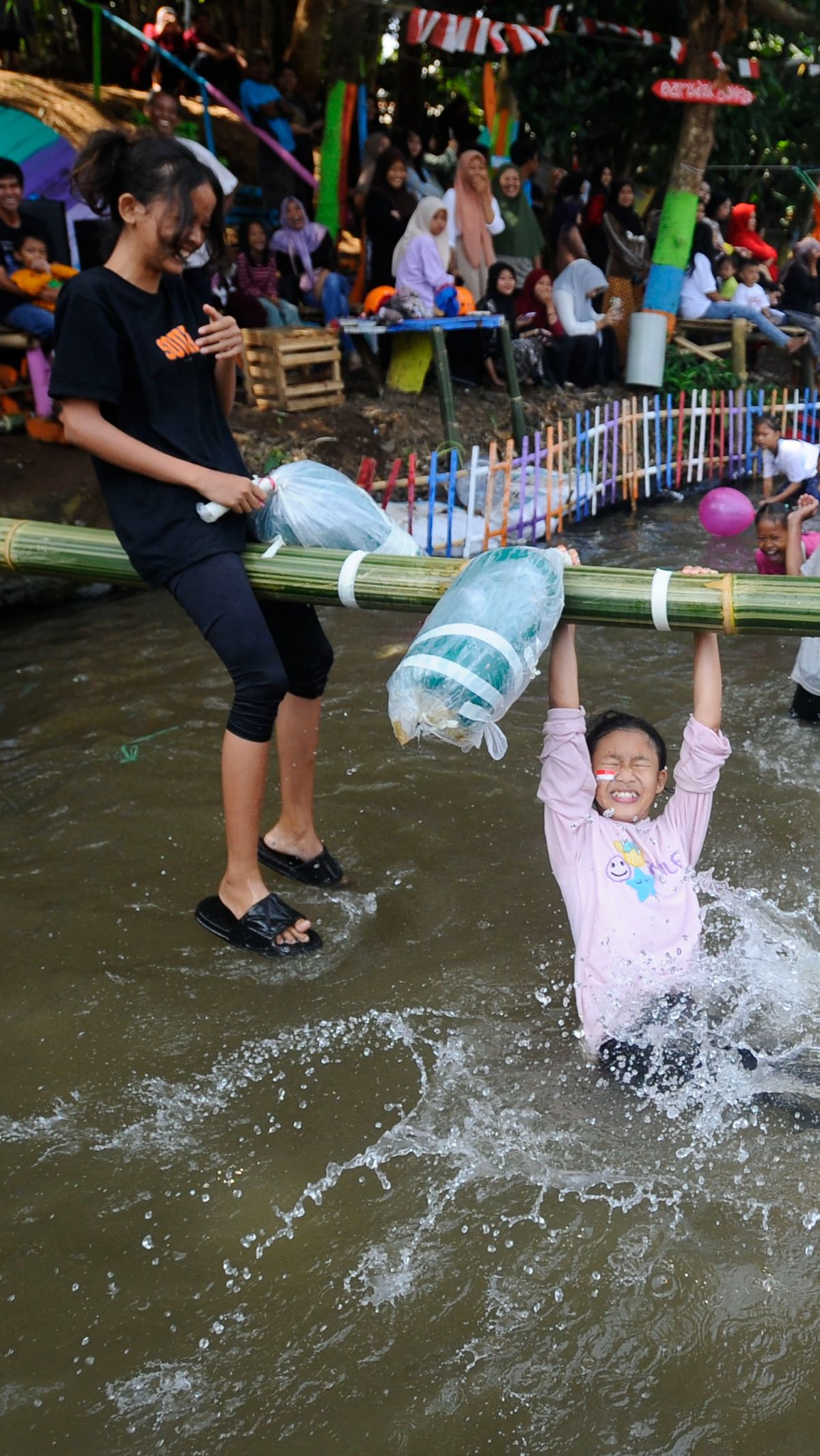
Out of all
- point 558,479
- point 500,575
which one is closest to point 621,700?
point 500,575

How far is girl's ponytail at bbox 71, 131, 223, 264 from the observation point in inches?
114

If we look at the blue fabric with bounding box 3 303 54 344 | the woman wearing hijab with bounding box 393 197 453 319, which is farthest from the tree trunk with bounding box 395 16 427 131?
the blue fabric with bounding box 3 303 54 344

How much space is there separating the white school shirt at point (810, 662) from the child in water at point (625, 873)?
89.9 inches

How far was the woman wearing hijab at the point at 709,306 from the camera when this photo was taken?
12484mm

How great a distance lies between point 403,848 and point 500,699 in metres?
1.88

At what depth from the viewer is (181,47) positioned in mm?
12227

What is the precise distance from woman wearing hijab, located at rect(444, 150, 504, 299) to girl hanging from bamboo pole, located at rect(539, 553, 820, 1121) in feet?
27.8

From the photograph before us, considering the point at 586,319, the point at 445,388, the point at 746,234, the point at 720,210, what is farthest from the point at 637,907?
the point at 746,234

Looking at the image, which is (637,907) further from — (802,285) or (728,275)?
(802,285)

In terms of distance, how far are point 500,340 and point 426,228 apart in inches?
43.7

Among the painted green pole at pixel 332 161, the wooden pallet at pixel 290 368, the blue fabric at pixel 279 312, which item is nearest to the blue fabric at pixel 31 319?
the wooden pallet at pixel 290 368

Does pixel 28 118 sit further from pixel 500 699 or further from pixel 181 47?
pixel 500 699

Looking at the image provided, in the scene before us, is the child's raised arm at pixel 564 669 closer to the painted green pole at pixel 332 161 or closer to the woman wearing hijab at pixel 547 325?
the woman wearing hijab at pixel 547 325

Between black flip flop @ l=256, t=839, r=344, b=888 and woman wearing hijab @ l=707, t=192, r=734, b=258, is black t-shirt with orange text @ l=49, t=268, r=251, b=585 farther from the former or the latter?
woman wearing hijab @ l=707, t=192, r=734, b=258
